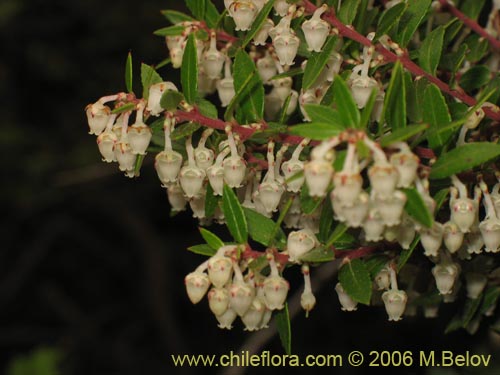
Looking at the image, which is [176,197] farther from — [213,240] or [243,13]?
[243,13]

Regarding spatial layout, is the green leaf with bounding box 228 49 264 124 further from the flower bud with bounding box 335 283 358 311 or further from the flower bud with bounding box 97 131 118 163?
the flower bud with bounding box 335 283 358 311

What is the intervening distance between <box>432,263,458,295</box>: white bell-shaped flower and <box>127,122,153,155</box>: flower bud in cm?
62

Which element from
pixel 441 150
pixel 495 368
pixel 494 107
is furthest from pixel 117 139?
pixel 495 368

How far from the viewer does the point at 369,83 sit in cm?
149

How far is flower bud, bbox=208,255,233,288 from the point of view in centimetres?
139

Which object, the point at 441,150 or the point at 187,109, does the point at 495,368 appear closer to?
the point at 441,150

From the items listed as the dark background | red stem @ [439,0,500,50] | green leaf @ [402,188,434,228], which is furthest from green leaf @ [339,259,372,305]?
the dark background

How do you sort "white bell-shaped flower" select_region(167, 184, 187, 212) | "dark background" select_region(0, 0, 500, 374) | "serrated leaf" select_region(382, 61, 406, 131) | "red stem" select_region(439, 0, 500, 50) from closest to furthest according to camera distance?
"serrated leaf" select_region(382, 61, 406, 131), "white bell-shaped flower" select_region(167, 184, 187, 212), "red stem" select_region(439, 0, 500, 50), "dark background" select_region(0, 0, 500, 374)

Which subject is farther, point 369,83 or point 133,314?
point 133,314

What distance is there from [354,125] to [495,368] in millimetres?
1278

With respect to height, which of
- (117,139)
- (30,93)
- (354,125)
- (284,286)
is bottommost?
(30,93)

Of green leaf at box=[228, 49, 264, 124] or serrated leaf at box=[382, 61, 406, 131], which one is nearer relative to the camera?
serrated leaf at box=[382, 61, 406, 131]

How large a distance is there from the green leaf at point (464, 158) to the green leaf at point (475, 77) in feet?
1.58

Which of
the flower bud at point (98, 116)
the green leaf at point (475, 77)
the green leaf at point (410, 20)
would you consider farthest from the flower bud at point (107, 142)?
the green leaf at point (475, 77)
